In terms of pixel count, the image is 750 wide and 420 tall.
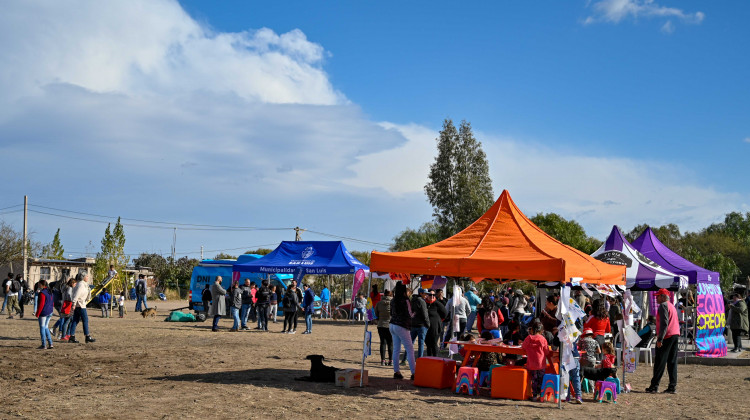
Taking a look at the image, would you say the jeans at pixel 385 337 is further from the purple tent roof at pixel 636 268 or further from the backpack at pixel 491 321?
the purple tent roof at pixel 636 268

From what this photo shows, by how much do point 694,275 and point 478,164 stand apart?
33.4m

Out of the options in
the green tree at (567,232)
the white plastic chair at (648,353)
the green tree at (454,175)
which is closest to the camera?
the white plastic chair at (648,353)

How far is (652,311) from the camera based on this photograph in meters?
22.8

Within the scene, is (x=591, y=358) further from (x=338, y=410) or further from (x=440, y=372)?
(x=338, y=410)

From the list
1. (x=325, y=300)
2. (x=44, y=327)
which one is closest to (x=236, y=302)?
(x=44, y=327)

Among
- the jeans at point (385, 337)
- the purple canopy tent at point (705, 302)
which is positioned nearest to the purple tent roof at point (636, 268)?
the purple canopy tent at point (705, 302)

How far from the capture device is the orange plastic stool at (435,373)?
10.9 m

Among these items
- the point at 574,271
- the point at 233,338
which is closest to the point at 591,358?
the point at 574,271

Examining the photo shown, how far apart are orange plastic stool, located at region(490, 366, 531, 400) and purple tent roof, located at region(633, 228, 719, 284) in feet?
29.9

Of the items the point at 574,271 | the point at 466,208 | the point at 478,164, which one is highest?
the point at 478,164

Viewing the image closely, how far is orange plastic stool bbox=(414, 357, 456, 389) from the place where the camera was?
35.8ft

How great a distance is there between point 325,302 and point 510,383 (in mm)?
22430

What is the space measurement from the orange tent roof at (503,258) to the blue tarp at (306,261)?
51.6 feet

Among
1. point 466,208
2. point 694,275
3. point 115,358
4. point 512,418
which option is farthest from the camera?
point 466,208
